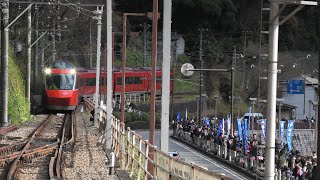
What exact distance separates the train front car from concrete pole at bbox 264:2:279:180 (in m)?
40.4

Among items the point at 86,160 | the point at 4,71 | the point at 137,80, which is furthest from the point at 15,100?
the point at 137,80

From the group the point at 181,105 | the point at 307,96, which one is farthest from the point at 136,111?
the point at 307,96

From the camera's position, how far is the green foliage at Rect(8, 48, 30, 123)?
42.3 metres

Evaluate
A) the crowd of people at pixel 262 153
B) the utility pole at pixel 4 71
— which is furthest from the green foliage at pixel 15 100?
the crowd of people at pixel 262 153

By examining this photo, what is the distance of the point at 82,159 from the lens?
24328 millimetres

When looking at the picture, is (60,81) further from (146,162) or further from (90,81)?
(146,162)

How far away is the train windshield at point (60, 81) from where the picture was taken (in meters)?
49.3

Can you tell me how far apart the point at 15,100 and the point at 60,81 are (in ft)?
19.8

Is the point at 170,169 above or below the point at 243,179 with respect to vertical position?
above

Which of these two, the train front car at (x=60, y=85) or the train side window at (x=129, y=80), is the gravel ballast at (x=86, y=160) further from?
the train side window at (x=129, y=80)

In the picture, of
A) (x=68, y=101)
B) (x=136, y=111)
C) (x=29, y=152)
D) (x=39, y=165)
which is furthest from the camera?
(x=136, y=111)

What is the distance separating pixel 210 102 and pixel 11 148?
5793cm

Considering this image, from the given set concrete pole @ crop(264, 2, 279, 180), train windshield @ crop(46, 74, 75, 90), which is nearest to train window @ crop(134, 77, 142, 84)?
train windshield @ crop(46, 74, 75, 90)

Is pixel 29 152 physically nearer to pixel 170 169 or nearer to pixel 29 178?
pixel 29 178
